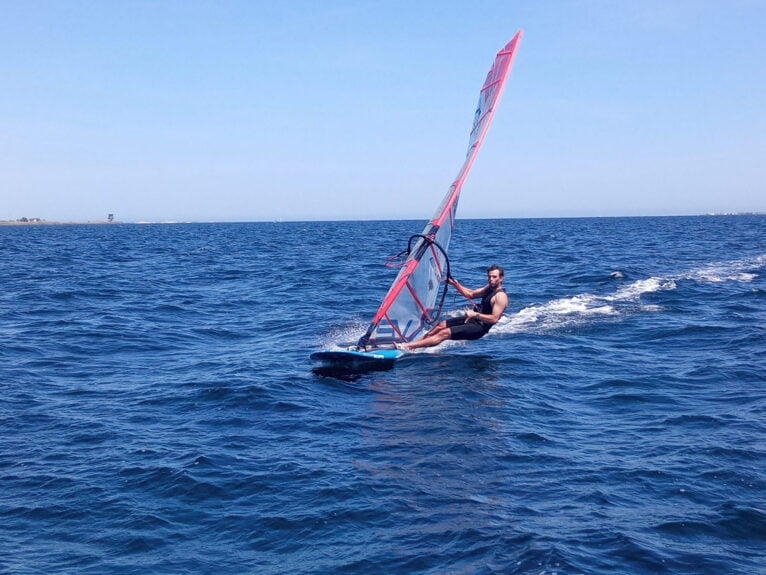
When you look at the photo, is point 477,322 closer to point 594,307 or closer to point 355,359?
point 355,359

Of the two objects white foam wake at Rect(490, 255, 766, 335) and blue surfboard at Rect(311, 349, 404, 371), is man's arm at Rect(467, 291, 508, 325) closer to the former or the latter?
blue surfboard at Rect(311, 349, 404, 371)

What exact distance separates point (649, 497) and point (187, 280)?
2341 cm

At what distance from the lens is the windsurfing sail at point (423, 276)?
13250 mm

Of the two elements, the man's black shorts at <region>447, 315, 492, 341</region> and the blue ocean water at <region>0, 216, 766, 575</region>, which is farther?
the man's black shorts at <region>447, 315, 492, 341</region>

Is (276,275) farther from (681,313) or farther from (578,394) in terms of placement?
(578,394)

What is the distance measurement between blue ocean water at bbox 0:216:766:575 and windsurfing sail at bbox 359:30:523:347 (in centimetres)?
87

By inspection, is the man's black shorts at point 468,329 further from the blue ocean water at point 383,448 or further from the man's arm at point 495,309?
the blue ocean water at point 383,448

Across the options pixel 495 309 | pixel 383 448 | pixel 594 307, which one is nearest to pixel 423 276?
pixel 495 309

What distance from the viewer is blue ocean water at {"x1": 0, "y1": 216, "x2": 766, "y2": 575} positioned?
6227 millimetres

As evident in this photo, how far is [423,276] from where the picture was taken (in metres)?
14.0

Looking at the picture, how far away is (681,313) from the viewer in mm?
18188

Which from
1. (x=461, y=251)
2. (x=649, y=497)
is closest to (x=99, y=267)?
(x=461, y=251)

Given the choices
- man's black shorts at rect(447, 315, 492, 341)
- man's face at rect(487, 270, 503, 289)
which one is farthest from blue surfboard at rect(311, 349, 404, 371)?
man's face at rect(487, 270, 503, 289)

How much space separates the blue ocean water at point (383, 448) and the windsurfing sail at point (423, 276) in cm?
87
